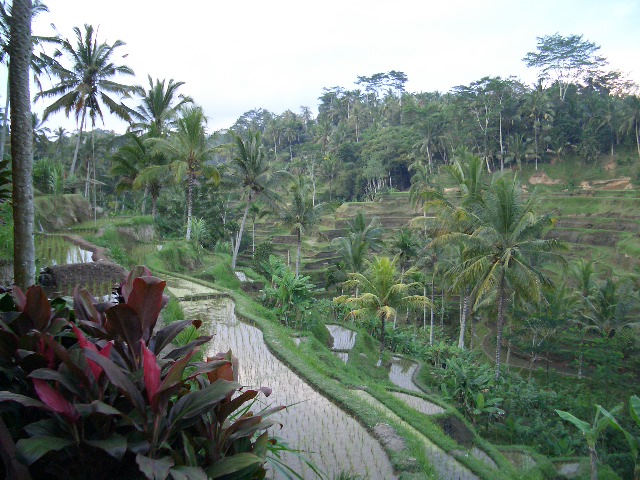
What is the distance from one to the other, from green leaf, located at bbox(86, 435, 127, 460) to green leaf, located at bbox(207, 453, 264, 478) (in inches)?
13.9

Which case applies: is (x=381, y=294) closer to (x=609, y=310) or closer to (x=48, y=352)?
(x=48, y=352)

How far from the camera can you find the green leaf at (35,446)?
1.44 metres

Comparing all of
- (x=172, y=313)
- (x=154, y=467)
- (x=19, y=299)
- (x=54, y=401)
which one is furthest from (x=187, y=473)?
(x=172, y=313)

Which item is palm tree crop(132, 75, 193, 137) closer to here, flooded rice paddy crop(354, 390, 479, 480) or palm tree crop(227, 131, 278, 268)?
palm tree crop(227, 131, 278, 268)

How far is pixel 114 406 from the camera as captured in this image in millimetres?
1773

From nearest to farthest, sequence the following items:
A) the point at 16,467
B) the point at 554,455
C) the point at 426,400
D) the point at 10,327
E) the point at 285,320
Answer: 1. the point at 16,467
2. the point at 10,327
3. the point at 426,400
4. the point at 285,320
5. the point at 554,455

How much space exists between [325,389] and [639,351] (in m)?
20.5

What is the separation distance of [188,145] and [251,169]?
9.85 ft

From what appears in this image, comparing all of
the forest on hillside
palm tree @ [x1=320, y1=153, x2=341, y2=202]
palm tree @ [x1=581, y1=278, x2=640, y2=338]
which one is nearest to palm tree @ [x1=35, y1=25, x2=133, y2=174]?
the forest on hillside

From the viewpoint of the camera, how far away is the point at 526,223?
1341 cm

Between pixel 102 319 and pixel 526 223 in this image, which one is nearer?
pixel 102 319

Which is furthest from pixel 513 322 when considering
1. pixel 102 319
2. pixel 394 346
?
pixel 102 319

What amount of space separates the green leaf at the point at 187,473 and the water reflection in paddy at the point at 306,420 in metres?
2.17

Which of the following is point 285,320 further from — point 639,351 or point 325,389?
point 639,351
